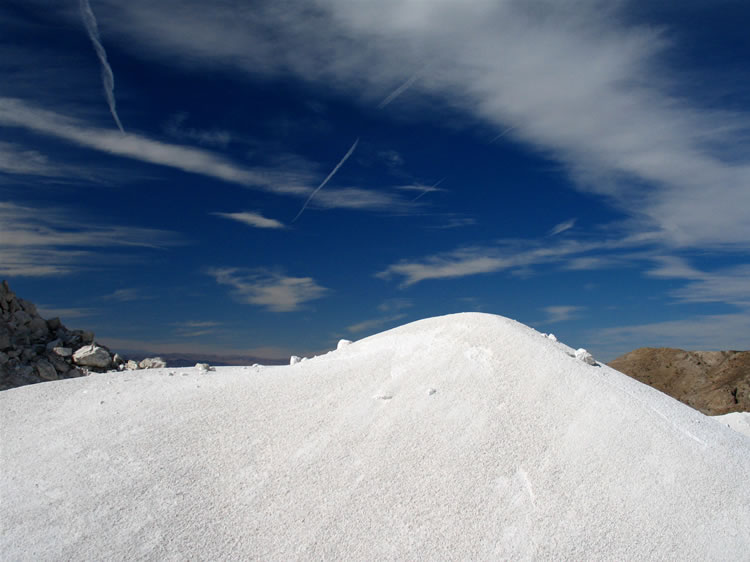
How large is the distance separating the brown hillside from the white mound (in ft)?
39.7

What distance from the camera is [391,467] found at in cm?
562

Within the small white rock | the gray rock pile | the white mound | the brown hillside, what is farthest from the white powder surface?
the gray rock pile

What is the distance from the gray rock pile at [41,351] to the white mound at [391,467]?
16.1ft

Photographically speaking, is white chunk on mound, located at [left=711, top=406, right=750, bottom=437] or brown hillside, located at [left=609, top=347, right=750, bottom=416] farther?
brown hillside, located at [left=609, top=347, right=750, bottom=416]

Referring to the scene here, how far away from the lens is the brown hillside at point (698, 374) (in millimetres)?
17594

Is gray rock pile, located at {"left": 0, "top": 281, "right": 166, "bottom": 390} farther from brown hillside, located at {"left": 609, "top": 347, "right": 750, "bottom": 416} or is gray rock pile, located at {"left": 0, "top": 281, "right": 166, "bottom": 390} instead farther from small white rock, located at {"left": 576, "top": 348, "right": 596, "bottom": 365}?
brown hillside, located at {"left": 609, "top": 347, "right": 750, "bottom": 416}

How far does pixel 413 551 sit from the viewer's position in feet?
15.8

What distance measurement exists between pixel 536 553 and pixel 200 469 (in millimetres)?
3423

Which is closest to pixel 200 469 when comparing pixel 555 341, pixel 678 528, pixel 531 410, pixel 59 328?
pixel 531 410

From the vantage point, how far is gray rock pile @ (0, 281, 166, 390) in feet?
39.8

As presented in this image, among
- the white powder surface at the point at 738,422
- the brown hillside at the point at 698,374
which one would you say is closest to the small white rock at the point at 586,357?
the white powder surface at the point at 738,422

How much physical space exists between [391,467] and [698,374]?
18.5 metres

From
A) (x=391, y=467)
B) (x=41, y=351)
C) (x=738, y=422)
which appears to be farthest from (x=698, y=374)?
(x=41, y=351)

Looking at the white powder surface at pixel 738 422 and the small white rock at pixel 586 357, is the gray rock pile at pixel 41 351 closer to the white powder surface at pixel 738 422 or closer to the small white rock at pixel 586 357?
the small white rock at pixel 586 357
